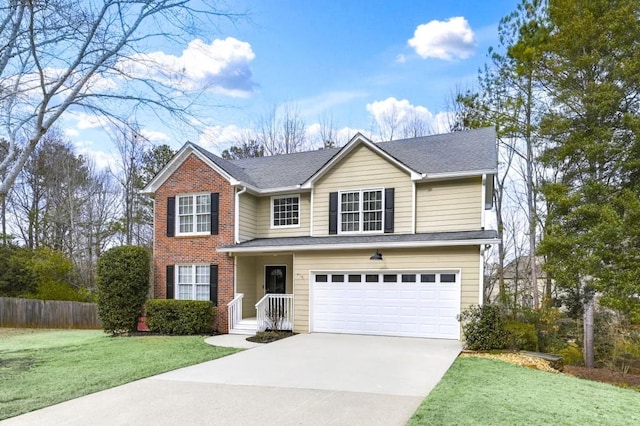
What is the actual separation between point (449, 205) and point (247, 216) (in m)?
7.07

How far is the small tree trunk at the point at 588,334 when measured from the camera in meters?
13.6

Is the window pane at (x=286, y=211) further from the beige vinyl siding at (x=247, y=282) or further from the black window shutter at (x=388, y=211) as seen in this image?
the black window shutter at (x=388, y=211)

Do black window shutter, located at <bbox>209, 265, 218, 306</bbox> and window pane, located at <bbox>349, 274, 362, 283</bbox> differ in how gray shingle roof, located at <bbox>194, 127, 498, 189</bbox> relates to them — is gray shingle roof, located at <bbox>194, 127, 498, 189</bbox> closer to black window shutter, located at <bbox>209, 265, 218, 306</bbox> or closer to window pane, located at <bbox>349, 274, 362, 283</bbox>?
black window shutter, located at <bbox>209, 265, 218, 306</bbox>

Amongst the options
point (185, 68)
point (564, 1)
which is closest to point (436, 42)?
point (564, 1)

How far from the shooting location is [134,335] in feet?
46.1

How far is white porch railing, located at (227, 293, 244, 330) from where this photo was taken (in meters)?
14.2

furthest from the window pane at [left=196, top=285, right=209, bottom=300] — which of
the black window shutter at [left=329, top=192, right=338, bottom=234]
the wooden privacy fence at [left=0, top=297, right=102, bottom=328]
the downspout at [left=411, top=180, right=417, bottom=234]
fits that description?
the downspout at [left=411, top=180, right=417, bottom=234]

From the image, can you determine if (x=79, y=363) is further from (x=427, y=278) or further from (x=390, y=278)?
(x=427, y=278)

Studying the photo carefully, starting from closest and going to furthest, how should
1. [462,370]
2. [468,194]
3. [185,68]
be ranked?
[185,68]
[462,370]
[468,194]

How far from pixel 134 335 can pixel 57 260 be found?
9.41 metres

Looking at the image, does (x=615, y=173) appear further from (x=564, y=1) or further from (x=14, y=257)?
(x=14, y=257)

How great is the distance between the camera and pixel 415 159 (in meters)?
14.3

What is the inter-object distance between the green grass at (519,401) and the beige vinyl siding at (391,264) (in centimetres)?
346

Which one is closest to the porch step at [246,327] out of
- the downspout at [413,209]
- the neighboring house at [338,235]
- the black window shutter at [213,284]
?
the neighboring house at [338,235]
